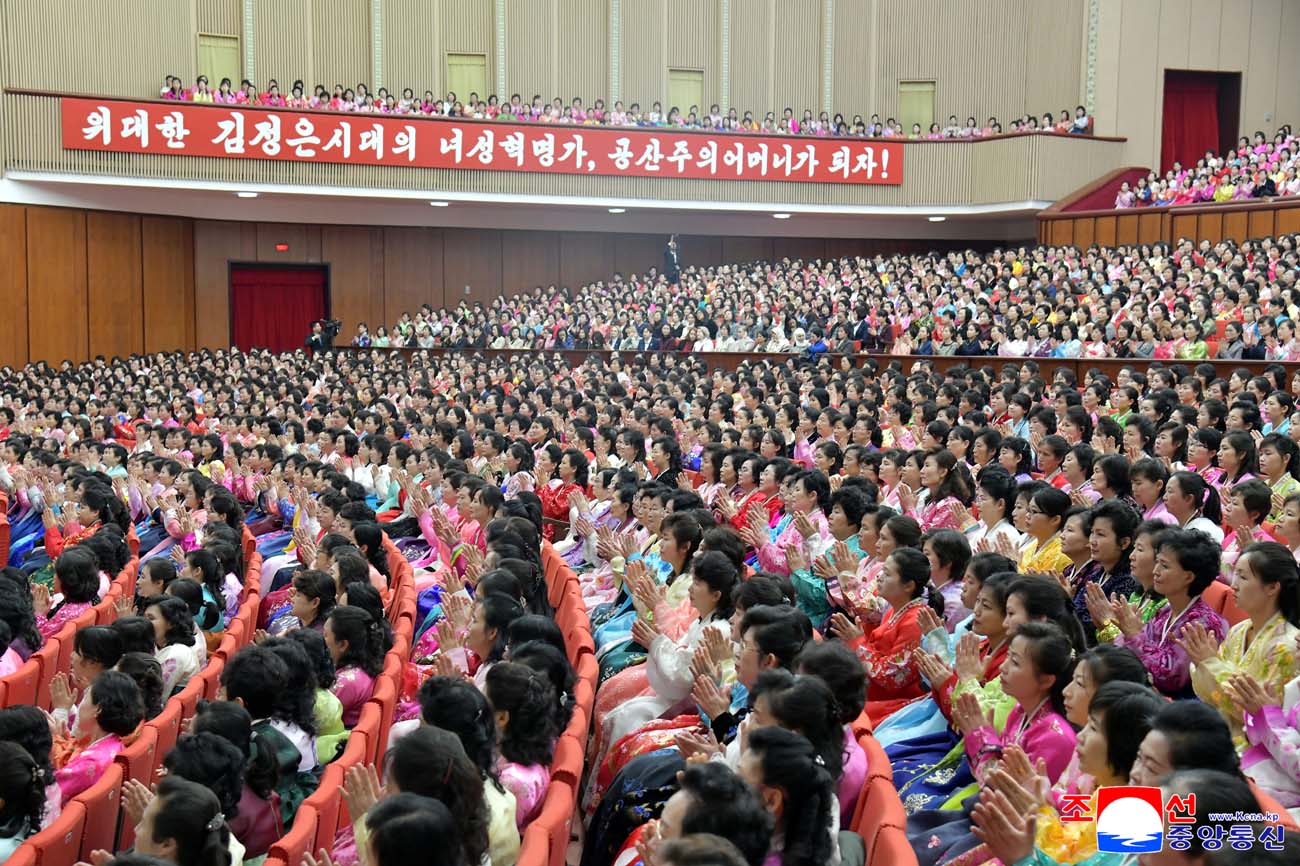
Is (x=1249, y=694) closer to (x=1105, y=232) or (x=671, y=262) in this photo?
(x=1105, y=232)

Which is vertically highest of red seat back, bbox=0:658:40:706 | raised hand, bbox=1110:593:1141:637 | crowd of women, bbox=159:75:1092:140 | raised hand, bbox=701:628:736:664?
crowd of women, bbox=159:75:1092:140

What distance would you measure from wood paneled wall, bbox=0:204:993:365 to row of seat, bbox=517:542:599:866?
40.6 ft

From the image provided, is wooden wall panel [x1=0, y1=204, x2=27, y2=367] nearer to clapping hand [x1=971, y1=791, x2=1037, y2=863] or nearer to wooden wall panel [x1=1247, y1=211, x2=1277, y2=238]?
wooden wall panel [x1=1247, y1=211, x2=1277, y2=238]

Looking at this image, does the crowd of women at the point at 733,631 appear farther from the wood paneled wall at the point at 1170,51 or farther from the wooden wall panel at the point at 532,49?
the wooden wall panel at the point at 532,49

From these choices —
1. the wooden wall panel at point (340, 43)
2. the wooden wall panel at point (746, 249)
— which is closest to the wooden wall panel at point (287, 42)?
the wooden wall panel at point (340, 43)

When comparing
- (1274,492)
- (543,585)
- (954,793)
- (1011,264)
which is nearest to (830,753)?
(954,793)

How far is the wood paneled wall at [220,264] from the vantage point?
14.4m

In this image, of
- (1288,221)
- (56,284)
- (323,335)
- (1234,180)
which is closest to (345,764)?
(1288,221)

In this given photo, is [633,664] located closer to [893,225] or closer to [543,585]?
[543,585]

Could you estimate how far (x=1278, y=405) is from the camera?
5.69m

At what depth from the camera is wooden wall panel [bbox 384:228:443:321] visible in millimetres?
17781

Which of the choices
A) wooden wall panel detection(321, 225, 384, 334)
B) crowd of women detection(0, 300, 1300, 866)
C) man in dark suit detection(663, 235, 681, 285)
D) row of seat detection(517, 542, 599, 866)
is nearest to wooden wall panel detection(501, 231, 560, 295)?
man in dark suit detection(663, 235, 681, 285)

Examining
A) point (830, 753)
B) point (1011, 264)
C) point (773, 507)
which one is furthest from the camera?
point (1011, 264)

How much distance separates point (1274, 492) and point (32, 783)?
385 centimetres
